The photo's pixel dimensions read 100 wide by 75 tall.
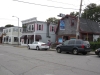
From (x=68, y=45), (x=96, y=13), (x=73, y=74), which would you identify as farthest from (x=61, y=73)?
(x=96, y=13)

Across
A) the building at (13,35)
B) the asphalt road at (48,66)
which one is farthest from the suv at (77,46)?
the building at (13,35)

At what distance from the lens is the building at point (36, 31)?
1392 inches

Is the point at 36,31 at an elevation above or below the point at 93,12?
below

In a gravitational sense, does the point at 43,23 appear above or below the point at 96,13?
below

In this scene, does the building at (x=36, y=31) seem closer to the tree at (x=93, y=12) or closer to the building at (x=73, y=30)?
the building at (x=73, y=30)

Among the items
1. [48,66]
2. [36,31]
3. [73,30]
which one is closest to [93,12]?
[73,30]

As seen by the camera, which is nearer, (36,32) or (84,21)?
(84,21)

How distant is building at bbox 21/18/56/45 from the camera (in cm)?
3537

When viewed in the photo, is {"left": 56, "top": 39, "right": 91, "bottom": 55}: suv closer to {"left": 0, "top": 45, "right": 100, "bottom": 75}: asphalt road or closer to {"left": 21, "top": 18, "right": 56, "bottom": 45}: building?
{"left": 0, "top": 45, "right": 100, "bottom": 75}: asphalt road

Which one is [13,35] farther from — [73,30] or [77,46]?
[77,46]

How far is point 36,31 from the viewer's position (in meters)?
35.3

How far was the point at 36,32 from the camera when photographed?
35.4m

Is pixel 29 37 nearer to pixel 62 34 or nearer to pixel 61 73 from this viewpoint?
pixel 62 34

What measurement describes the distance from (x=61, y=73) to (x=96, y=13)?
141ft
